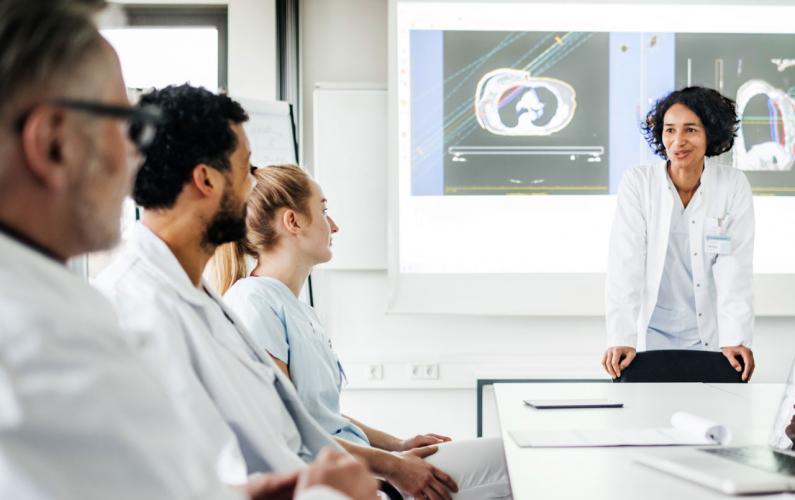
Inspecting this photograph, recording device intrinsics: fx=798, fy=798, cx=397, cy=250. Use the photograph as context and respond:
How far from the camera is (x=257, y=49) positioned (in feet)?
13.3

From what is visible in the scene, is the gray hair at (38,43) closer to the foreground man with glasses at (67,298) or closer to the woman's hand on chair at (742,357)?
the foreground man with glasses at (67,298)

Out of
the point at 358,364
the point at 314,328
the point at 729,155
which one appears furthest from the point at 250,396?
the point at 729,155

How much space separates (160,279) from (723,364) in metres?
2.03

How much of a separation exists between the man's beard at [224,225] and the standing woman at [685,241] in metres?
1.75

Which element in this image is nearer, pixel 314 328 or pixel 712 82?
pixel 314 328

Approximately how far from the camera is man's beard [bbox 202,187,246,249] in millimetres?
1467

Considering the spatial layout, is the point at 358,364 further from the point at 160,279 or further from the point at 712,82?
the point at 160,279

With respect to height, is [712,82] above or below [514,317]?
above

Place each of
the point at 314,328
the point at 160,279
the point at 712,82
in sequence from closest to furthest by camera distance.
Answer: the point at 160,279
the point at 314,328
the point at 712,82

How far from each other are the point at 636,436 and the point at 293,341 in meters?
0.82

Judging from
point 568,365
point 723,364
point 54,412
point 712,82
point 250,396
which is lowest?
point 568,365

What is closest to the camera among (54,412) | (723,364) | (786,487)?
(54,412)
